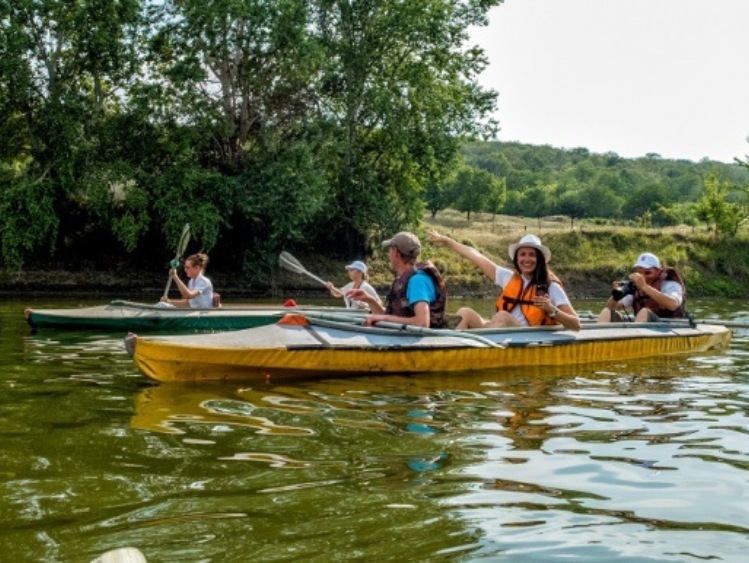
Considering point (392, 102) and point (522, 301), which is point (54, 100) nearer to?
point (392, 102)

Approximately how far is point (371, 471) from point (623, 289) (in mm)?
8430

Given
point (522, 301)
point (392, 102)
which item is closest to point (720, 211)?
point (392, 102)

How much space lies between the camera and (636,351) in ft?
36.3

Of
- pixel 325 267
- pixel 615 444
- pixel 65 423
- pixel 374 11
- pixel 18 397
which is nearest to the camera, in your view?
pixel 615 444

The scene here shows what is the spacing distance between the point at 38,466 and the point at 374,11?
26.1m

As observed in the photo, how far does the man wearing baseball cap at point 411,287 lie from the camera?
8617mm

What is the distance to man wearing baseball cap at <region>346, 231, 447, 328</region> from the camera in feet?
28.3

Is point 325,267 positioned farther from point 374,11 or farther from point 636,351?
point 636,351

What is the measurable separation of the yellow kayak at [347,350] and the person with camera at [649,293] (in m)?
1.41

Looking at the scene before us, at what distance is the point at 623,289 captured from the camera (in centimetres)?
1253

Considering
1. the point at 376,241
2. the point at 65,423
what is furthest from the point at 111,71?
the point at 65,423

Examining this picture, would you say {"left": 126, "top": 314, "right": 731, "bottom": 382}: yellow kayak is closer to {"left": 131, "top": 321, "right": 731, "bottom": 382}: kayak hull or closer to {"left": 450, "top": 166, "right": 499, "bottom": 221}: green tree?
{"left": 131, "top": 321, "right": 731, "bottom": 382}: kayak hull

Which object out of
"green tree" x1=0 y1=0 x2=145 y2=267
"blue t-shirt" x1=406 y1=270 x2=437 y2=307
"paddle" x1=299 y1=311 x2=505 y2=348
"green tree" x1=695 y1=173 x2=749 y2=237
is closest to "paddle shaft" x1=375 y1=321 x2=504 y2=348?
"paddle" x1=299 y1=311 x2=505 y2=348

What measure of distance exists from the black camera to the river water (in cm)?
380
